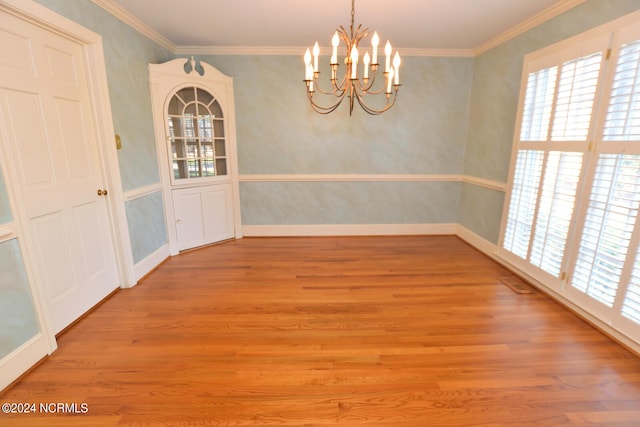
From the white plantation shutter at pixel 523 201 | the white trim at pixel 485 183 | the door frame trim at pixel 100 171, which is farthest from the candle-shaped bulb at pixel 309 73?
the white trim at pixel 485 183

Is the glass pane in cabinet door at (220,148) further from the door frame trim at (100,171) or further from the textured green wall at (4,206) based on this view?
the textured green wall at (4,206)

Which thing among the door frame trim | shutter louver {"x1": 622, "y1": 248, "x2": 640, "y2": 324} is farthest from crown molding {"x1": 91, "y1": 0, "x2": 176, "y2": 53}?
shutter louver {"x1": 622, "y1": 248, "x2": 640, "y2": 324}

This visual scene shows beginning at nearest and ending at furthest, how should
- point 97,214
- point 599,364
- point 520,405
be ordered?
1. point 520,405
2. point 599,364
3. point 97,214

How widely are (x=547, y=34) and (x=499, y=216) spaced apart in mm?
1909

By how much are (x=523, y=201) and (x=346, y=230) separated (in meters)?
2.34

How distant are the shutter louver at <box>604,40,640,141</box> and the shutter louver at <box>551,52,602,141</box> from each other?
166 mm

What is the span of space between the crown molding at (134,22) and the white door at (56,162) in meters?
0.52

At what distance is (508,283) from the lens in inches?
122

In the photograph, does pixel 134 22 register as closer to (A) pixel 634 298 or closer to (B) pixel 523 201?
(B) pixel 523 201

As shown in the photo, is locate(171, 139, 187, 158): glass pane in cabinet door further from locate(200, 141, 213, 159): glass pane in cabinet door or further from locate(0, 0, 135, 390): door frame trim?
locate(0, 0, 135, 390): door frame trim

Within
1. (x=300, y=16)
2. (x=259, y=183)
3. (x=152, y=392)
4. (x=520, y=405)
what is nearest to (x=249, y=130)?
(x=259, y=183)

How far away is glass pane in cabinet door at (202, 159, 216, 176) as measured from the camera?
4078mm

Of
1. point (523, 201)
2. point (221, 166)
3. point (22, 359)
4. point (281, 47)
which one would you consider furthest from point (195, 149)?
point (523, 201)

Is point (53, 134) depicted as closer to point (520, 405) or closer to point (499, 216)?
point (520, 405)
